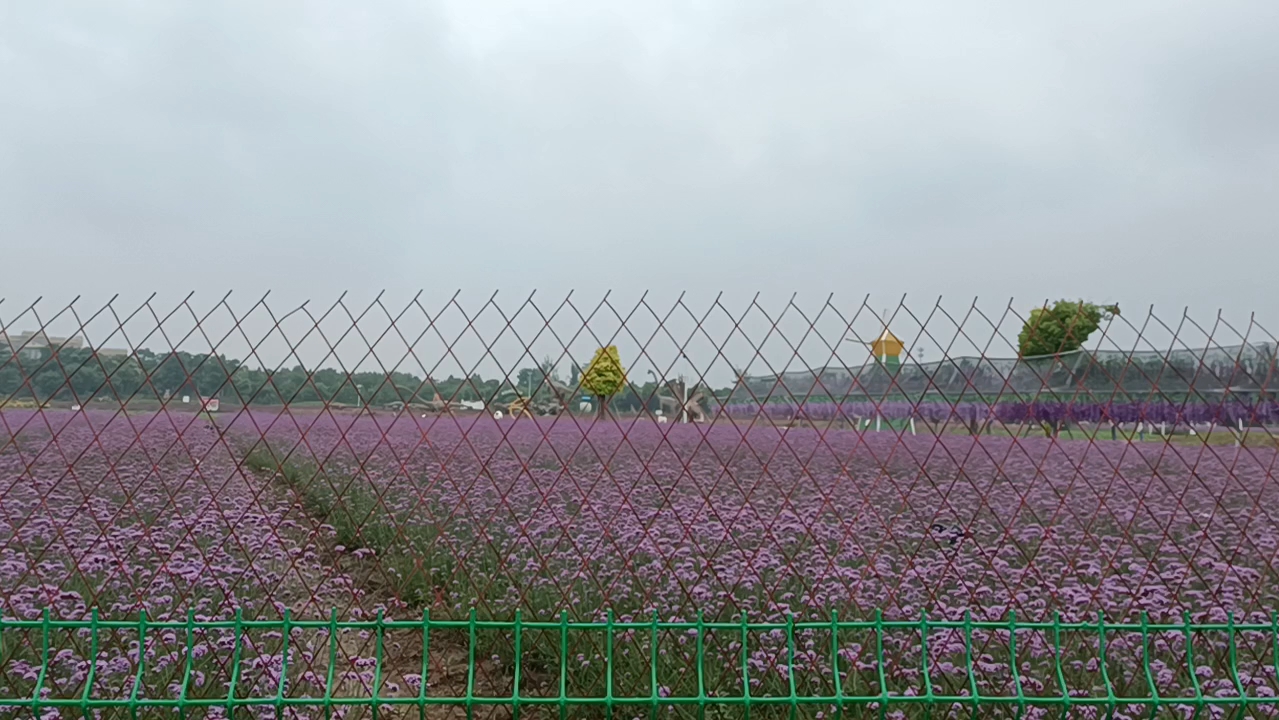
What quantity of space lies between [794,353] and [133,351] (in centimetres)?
268

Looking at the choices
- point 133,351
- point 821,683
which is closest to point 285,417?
point 133,351

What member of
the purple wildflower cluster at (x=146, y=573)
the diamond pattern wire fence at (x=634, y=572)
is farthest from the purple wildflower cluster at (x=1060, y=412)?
the purple wildflower cluster at (x=146, y=573)

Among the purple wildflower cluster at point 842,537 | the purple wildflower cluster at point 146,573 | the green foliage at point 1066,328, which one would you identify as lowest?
the purple wildflower cluster at point 146,573

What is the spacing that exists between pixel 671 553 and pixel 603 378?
1.29 metres

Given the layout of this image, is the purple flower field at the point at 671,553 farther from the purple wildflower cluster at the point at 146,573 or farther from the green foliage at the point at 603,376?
the green foliage at the point at 603,376

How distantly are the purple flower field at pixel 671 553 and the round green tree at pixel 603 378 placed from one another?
0.28 meters

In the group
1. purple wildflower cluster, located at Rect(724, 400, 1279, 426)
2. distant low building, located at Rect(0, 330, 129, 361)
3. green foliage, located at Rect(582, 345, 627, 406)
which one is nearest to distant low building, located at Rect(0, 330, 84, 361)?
distant low building, located at Rect(0, 330, 129, 361)

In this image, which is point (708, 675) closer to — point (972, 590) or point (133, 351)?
point (972, 590)

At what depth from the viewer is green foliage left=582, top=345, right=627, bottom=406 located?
3576 millimetres

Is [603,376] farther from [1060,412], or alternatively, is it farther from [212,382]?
[1060,412]

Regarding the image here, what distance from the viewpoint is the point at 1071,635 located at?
3023mm

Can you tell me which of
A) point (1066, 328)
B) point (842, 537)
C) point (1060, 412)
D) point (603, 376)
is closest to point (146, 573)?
point (603, 376)

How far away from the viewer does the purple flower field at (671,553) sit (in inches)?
121

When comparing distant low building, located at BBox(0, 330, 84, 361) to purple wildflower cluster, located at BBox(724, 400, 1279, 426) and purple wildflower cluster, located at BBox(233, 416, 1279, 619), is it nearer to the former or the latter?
purple wildflower cluster, located at BBox(233, 416, 1279, 619)
